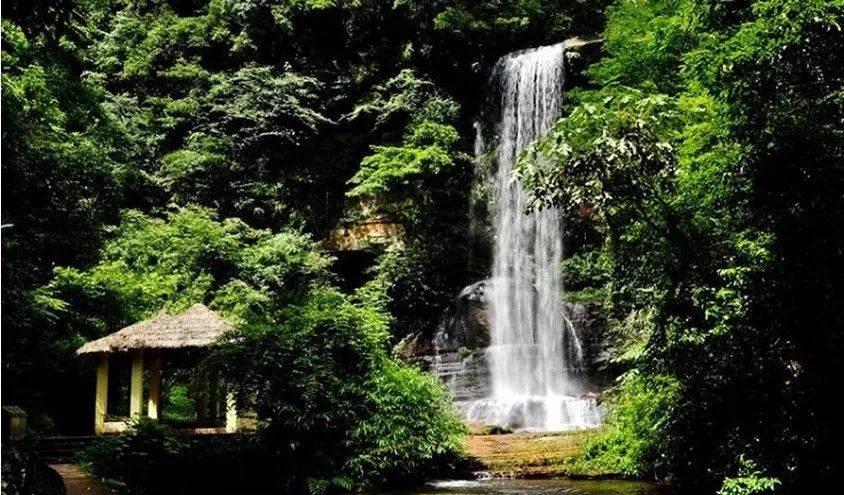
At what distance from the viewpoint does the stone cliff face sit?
1786 centimetres

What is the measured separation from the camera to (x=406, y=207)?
21359 mm

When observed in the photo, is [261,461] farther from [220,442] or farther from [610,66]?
[610,66]

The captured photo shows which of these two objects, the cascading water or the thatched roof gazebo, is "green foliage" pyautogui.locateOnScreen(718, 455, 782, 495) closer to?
the cascading water

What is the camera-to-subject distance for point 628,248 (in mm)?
7891

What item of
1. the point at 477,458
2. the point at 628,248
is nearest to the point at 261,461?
the point at 477,458

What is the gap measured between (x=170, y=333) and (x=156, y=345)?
1.00 feet

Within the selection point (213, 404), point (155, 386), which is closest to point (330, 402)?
point (155, 386)

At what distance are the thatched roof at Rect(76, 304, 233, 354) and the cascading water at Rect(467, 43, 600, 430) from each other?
6.26 metres

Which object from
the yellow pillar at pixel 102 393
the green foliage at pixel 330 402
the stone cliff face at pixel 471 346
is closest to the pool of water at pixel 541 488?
the green foliage at pixel 330 402

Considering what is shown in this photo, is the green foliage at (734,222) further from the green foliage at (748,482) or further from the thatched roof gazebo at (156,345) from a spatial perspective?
the thatched roof gazebo at (156,345)

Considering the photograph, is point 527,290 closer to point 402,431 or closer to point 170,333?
point 170,333

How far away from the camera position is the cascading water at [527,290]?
52.1ft

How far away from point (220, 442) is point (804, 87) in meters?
7.73

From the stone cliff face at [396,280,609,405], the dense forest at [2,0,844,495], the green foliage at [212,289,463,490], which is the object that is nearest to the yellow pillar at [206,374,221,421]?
the dense forest at [2,0,844,495]
